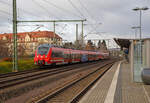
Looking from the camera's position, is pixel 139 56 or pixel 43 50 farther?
pixel 43 50

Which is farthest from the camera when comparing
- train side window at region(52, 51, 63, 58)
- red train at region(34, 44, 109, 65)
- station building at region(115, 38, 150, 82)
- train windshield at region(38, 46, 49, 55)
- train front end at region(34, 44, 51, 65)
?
train side window at region(52, 51, 63, 58)

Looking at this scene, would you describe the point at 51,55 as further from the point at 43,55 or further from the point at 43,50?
the point at 43,50

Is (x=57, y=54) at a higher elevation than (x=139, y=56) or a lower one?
higher

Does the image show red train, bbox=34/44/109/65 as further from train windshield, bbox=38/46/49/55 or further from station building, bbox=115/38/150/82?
station building, bbox=115/38/150/82

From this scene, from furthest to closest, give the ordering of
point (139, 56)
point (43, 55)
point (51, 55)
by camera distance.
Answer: point (51, 55), point (43, 55), point (139, 56)

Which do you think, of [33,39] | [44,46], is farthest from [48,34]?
[44,46]

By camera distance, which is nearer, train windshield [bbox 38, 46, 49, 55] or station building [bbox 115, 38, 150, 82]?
station building [bbox 115, 38, 150, 82]

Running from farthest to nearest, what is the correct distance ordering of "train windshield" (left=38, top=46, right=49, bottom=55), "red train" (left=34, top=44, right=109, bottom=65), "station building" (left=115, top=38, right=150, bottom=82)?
1. "train windshield" (left=38, top=46, right=49, bottom=55)
2. "red train" (left=34, top=44, right=109, bottom=65)
3. "station building" (left=115, top=38, right=150, bottom=82)

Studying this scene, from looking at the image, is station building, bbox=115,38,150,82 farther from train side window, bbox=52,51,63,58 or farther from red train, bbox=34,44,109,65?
train side window, bbox=52,51,63,58

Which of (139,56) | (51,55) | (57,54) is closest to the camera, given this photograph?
(139,56)

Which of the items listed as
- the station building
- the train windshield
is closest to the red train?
the train windshield

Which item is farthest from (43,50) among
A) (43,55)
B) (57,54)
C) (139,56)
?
(139,56)

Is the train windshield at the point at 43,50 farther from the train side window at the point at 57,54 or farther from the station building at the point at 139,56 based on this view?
the station building at the point at 139,56

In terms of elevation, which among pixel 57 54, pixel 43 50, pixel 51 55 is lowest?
pixel 51 55
